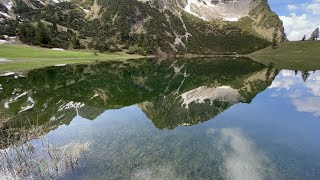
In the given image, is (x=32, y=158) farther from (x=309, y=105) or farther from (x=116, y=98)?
(x=309, y=105)

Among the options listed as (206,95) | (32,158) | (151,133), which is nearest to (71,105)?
(151,133)

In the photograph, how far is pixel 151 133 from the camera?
123 ft

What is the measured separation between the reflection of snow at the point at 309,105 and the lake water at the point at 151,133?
0.17 meters

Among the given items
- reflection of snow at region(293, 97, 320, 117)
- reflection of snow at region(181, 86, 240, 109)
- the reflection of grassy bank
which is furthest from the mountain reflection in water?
the reflection of grassy bank

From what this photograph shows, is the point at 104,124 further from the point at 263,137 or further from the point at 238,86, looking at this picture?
the point at 238,86

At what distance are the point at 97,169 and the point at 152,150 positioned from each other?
7.08 m

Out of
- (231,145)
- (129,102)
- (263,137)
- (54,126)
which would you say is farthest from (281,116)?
(54,126)

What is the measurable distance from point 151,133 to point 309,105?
115ft

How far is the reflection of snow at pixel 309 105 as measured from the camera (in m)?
54.3

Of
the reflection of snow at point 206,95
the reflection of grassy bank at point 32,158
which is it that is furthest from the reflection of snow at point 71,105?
the reflection of grassy bank at point 32,158

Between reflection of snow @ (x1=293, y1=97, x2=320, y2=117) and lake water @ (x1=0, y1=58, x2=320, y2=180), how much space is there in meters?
0.17

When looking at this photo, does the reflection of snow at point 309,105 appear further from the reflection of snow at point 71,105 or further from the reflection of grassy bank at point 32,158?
the reflection of grassy bank at point 32,158

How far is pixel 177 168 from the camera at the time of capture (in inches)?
1046

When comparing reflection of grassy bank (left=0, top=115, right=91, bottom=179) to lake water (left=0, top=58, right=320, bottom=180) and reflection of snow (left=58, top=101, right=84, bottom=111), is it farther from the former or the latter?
reflection of snow (left=58, top=101, right=84, bottom=111)
